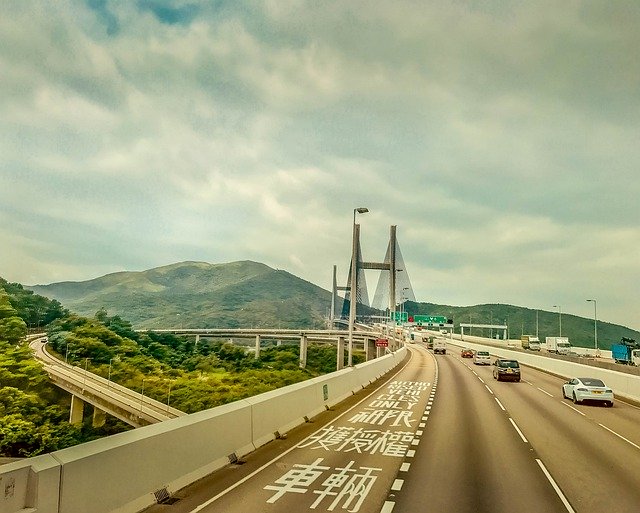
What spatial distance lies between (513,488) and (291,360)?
5257 inches

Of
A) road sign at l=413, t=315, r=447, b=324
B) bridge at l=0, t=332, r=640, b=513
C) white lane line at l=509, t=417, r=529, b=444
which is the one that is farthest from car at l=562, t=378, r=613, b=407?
road sign at l=413, t=315, r=447, b=324

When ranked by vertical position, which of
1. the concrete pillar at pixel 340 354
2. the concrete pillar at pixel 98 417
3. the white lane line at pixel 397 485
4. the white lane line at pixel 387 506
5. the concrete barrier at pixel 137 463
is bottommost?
the concrete pillar at pixel 98 417

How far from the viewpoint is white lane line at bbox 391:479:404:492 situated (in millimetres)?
10156

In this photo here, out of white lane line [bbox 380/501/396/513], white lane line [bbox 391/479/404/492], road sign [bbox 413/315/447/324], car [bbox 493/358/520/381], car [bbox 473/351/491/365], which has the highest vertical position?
road sign [bbox 413/315/447/324]

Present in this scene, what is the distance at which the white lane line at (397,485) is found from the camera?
10156 millimetres

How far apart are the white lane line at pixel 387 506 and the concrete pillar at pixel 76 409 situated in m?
60.5

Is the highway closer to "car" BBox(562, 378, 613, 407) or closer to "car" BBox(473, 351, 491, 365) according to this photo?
"car" BBox(562, 378, 613, 407)

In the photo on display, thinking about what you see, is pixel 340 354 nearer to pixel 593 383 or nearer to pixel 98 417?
pixel 98 417

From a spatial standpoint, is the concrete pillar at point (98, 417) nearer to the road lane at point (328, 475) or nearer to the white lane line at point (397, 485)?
the road lane at point (328, 475)

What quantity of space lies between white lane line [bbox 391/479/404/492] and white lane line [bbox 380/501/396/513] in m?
0.84

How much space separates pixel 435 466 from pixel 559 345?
82346 mm

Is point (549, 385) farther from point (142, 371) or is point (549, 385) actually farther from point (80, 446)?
point (142, 371)

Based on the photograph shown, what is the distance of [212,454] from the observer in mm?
11211

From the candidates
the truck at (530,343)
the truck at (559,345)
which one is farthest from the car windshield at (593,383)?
the truck at (530,343)
